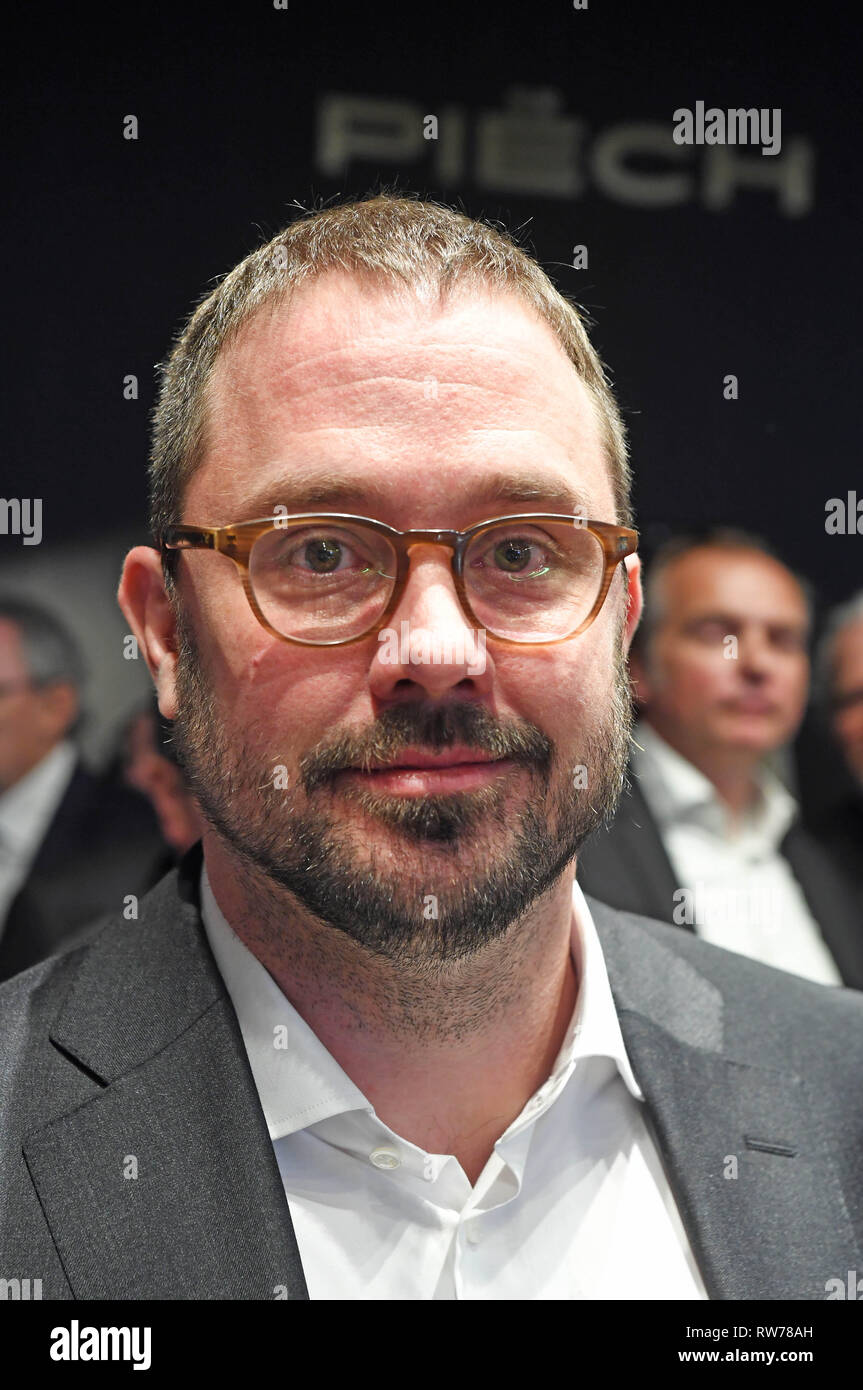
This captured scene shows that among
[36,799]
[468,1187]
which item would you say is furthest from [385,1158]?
[36,799]

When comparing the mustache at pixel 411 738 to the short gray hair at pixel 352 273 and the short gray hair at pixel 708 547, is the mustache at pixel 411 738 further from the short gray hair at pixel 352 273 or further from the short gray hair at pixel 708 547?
the short gray hair at pixel 708 547

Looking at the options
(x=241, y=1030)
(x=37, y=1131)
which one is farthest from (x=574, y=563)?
(x=37, y=1131)

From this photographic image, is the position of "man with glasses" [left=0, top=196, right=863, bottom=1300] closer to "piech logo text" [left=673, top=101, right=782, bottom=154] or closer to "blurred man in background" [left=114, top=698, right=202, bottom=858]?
"blurred man in background" [left=114, top=698, right=202, bottom=858]

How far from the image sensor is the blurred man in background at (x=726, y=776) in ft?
7.34

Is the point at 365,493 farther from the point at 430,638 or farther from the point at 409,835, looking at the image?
the point at 409,835

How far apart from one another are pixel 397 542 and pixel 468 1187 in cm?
80

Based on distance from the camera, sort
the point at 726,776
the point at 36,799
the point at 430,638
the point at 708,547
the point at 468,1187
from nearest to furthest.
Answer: the point at 430,638
the point at 468,1187
the point at 36,799
the point at 708,547
the point at 726,776

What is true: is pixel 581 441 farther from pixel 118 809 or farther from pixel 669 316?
pixel 118 809

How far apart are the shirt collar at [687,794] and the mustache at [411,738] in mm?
1003

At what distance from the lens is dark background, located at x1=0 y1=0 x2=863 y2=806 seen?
6.17 ft

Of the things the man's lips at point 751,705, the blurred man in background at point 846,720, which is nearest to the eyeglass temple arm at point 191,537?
the man's lips at point 751,705
